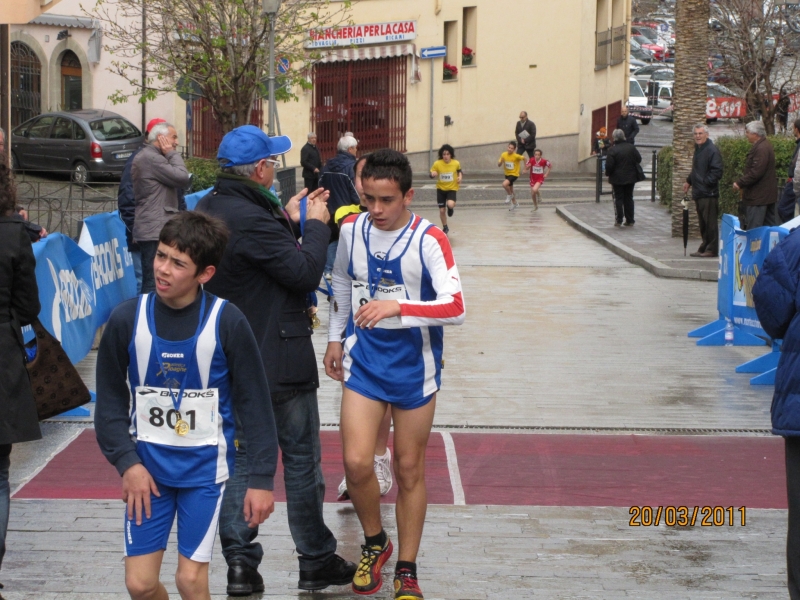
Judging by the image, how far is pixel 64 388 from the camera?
6.23 metres

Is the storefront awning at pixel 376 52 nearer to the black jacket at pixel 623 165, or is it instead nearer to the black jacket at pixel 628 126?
the black jacket at pixel 628 126

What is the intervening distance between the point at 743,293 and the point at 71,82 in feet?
87.3

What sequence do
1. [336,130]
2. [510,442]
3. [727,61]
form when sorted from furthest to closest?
[336,130] → [727,61] → [510,442]

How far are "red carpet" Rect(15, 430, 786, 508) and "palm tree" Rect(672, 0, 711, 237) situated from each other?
12.2m

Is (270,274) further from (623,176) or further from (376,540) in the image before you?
(623,176)

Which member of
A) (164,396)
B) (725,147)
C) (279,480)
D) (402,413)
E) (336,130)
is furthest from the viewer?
(336,130)

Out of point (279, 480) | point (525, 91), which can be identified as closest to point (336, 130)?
point (525, 91)

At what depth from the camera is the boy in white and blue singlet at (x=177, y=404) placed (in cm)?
367

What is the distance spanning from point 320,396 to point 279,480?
2.24 m

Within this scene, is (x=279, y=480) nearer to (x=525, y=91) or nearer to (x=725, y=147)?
(x=725, y=147)

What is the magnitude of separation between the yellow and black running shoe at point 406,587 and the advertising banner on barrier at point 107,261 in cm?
576

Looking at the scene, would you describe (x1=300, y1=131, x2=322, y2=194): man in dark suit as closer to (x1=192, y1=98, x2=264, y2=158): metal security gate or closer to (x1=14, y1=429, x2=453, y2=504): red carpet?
(x1=192, y1=98, x2=264, y2=158): metal security gate

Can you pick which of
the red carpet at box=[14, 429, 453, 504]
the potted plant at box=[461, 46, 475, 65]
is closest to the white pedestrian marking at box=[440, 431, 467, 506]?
the red carpet at box=[14, 429, 453, 504]

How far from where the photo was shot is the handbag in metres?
6.14
